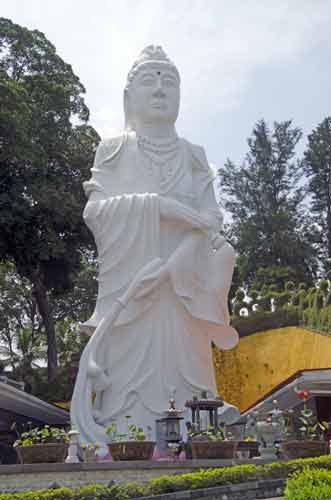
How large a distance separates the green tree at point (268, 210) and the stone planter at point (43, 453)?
63.2 feet

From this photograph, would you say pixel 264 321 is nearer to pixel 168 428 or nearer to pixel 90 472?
pixel 168 428

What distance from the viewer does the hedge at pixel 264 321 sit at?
856 inches

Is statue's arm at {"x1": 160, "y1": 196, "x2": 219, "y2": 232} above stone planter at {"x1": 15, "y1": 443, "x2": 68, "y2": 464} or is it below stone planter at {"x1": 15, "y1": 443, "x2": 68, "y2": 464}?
above

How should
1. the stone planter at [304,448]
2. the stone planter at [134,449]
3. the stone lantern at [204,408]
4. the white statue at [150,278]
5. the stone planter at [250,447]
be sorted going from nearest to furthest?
the stone planter at [304,448] < the stone planter at [134,449] < the stone planter at [250,447] < the stone lantern at [204,408] < the white statue at [150,278]

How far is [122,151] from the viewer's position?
49.8ft

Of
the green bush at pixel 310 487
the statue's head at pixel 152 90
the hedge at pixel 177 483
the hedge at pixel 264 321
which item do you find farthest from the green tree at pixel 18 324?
the green bush at pixel 310 487

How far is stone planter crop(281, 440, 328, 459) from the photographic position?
10.0 metres

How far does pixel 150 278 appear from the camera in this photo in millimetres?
13859

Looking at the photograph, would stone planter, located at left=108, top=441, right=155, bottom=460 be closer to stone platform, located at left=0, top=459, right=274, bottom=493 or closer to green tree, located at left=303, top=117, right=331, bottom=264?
stone platform, located at left=0, top=459, right=274, bottom=493

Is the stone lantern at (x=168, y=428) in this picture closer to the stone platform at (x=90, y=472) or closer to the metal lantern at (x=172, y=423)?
the metal lantern at (x=172, y=423)

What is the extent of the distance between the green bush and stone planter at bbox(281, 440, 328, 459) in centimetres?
369

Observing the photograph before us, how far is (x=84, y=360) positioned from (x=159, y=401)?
1.41 metres

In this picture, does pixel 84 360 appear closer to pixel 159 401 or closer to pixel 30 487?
pixel 159 401

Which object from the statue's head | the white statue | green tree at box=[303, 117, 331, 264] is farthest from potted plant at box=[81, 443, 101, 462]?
green tree at box=[303, 117, 331, 264]
